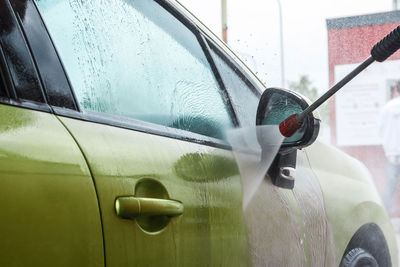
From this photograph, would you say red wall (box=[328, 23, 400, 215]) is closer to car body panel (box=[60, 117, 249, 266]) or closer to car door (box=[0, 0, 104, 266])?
car body panel (box=[60, 117, 249, 266])

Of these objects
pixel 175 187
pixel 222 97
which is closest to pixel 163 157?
pixel 175 187

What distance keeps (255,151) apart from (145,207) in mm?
782

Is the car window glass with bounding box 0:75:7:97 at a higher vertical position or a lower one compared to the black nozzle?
lower

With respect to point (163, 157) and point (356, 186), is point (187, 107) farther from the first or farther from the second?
point (356, 186)

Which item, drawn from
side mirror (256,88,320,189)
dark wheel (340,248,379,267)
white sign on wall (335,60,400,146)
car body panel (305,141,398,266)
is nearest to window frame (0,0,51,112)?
side mirror (256,88,320,189)

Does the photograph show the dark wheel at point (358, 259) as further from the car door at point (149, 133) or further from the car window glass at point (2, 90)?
the car window glass at point (2, 90)

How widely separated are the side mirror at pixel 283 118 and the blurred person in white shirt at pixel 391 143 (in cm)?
581

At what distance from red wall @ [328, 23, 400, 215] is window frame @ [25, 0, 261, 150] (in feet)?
15.2

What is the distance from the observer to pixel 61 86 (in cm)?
158

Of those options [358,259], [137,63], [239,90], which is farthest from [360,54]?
[137,63]

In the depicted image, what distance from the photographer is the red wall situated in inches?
284

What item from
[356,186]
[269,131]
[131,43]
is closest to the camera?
[131,43]

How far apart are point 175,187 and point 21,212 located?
0.56 metres

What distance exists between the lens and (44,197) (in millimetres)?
1331
